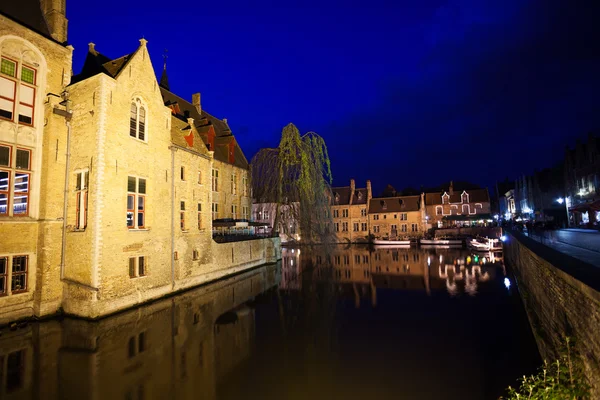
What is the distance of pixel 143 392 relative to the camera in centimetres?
668

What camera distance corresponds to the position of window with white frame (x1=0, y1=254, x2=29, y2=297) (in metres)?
10.6

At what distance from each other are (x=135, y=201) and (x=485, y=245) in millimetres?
37577

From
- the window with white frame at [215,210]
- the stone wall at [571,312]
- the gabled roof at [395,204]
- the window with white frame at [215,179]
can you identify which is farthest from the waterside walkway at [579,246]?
the gabled roof at [395,204]

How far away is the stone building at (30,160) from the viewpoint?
10.7 m

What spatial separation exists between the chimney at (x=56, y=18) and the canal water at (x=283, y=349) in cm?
1176

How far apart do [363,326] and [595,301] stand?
747cm

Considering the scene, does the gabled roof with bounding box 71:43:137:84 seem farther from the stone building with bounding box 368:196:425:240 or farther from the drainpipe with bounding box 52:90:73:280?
the stone building with bounding box 368:196:425:240

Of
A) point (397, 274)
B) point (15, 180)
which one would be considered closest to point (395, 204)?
point (397, 274)

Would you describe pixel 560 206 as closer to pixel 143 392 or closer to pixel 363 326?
pixel 363 326

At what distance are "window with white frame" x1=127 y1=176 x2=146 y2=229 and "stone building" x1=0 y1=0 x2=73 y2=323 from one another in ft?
7.97

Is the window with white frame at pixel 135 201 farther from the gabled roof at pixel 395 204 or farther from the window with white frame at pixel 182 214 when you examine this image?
the gabled roof at pixel 395 204

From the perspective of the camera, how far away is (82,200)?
481 inches

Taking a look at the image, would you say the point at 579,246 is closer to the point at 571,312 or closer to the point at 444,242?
the point at 571,312

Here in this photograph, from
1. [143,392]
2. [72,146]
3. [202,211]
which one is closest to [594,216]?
[202,211]
